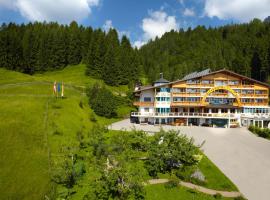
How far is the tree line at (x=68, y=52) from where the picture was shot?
93.9 metres

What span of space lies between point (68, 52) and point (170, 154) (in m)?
93.3

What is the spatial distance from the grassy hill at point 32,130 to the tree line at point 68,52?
83.6 ft

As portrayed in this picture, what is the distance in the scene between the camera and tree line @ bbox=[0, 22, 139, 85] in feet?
308

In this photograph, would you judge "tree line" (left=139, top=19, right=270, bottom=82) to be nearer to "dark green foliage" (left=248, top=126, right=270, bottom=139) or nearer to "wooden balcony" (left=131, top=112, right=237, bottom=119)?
"wooden balcony" (left=131, top=112, right=237, bottom=119)

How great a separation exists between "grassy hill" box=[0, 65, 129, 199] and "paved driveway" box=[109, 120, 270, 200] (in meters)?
21.5

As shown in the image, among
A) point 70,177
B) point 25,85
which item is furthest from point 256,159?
point 25,85

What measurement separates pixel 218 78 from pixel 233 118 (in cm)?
1191

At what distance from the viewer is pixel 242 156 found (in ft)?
121

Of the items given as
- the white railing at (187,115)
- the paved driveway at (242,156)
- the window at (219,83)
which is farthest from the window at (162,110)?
the window at (219,83)

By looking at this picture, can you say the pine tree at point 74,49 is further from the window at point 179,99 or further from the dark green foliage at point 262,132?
the dark green foliage at point 262,132

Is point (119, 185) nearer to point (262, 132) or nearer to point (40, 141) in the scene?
point (40, 141)

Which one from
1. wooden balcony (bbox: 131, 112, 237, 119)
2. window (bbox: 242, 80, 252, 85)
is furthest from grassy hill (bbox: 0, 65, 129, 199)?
window (bbox: 242, 80, 252, 85)

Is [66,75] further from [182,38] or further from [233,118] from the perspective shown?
[182,38]

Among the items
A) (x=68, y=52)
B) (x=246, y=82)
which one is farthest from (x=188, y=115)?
(x=68, y=52)
